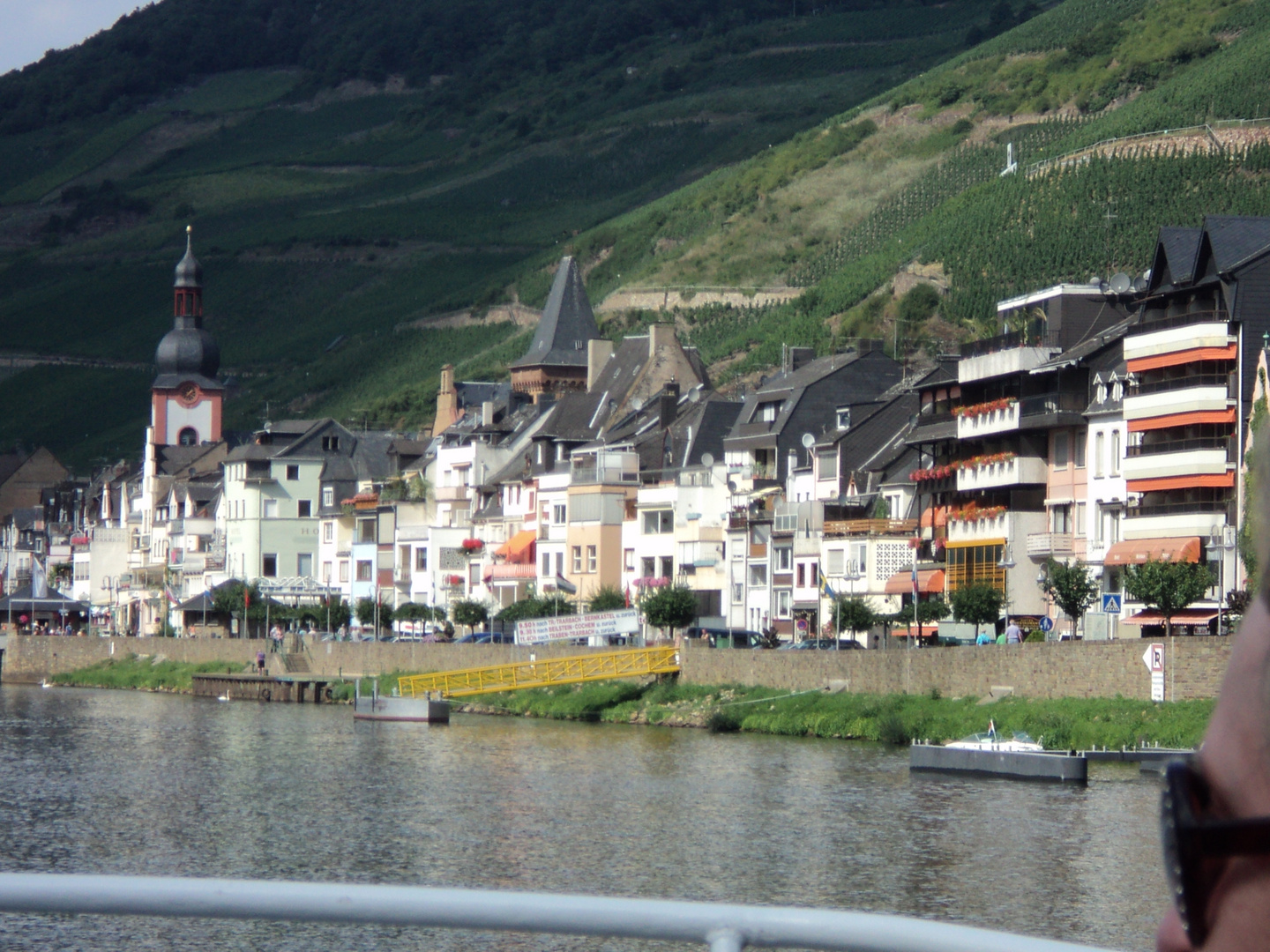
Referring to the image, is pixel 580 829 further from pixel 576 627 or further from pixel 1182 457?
pixel 576 627

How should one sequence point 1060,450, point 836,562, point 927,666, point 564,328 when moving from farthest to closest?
point 564,328, point 836,562, point 1060,450, point 927,666

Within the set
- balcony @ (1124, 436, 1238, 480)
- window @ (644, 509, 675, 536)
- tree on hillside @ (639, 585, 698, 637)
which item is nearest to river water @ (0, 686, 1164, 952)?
balcony @ (1124, 436, 1238, 480)

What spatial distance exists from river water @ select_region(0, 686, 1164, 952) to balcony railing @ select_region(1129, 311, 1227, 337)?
1777cm

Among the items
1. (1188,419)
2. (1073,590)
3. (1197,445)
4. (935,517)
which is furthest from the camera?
(935,517)

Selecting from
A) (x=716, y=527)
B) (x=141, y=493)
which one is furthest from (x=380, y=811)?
(x=141, y=493)

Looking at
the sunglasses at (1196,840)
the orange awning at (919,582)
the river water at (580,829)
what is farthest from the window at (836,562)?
the sunglasses at (1196,840)

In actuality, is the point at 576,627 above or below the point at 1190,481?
below

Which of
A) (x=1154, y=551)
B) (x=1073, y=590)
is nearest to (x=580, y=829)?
(x=1073, y=590)

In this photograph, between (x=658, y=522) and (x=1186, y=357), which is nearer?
(x=1186, y=357)

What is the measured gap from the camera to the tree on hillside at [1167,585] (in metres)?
62.4

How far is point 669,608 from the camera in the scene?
310 feet

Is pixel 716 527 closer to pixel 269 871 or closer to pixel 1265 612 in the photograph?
pixel 269 871

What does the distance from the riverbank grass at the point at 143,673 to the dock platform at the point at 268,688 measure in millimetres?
2601

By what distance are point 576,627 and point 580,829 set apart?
1816 inches
